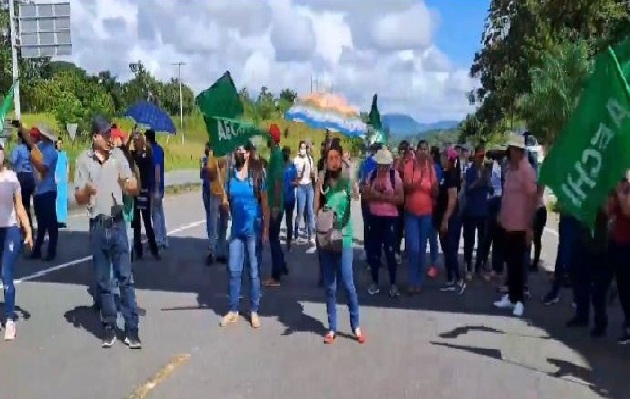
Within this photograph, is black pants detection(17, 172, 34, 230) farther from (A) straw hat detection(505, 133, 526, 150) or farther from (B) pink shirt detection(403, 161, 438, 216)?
(A) straw hat detection(505, 133, 526, 150)

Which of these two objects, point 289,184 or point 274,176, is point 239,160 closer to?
point 274,176

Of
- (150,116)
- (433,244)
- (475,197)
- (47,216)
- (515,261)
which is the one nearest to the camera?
(515,261)

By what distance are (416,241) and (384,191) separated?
2.59 feet

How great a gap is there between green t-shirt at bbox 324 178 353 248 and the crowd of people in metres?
0.01

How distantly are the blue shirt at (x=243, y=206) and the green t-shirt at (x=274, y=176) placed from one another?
165cm

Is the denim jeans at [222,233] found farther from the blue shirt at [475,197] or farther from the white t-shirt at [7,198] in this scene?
the white t-shirt at [7,198]

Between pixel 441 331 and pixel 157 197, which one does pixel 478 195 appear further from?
pixel 157 197

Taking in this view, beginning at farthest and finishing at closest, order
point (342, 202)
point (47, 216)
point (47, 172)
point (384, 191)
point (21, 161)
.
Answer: point (21, 161) < point (47, 216) < point (47, 172) < point (384, 191) < point (342, 202)

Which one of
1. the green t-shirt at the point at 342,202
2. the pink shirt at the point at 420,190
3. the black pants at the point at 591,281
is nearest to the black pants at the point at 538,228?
the pink shirt at the point at 420,190

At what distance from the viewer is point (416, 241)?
1055 cm

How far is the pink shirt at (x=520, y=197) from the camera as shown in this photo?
356 inches

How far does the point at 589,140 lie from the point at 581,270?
265 cm

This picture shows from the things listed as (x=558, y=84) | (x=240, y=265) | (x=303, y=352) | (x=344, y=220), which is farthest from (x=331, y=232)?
(x=558, y=84)

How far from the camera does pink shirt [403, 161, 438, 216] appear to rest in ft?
34.4
